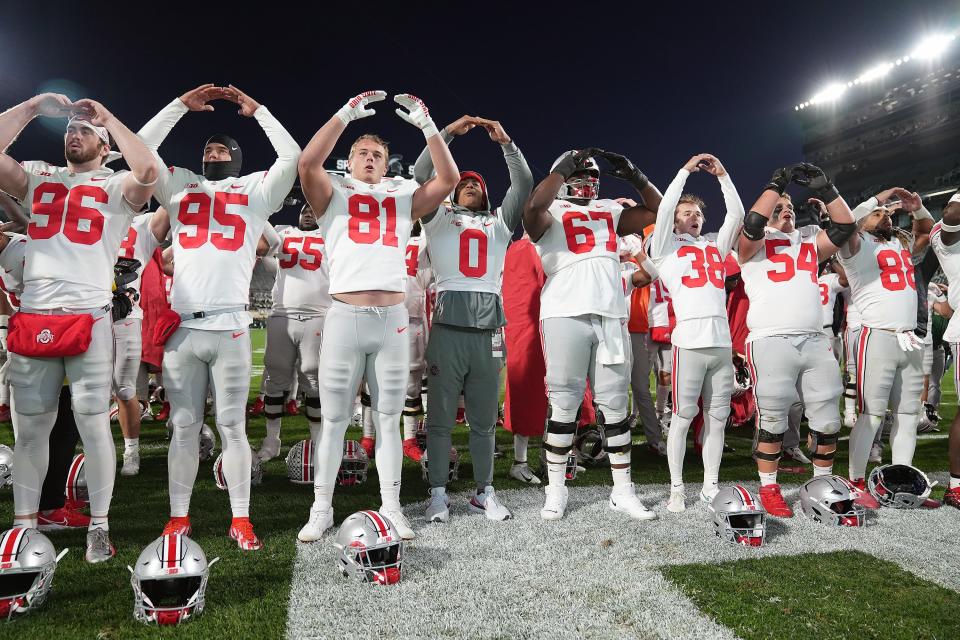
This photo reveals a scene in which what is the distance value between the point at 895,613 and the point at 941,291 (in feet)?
18.0

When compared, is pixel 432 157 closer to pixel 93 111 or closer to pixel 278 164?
pixel 278 164

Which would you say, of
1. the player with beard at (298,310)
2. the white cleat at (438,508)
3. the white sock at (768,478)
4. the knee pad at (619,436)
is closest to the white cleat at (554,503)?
the knee pad at (619,436)

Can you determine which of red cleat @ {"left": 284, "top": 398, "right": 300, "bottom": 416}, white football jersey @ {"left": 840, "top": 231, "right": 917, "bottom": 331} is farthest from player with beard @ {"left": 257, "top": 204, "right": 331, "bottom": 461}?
white football jersey @ {"left": 840, "top": 231, "right": 917, "bottom": 331}

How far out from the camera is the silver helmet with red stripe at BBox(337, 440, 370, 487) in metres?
4.68

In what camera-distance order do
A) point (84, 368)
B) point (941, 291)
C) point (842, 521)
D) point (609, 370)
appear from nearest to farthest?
point (84, 368) → point (842, 521) → point (609, 370) → point (941, 291)

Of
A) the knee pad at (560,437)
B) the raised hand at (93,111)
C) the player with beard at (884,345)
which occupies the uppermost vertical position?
the raised hand at (93,111)

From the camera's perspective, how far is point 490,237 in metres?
4.24

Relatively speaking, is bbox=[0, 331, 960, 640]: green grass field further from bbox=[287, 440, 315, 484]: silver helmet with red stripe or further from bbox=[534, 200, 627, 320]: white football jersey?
bbox=[534, 200, 627, 320]: white football jersey

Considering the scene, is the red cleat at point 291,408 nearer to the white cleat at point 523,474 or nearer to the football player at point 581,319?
the white cleat at point 523,474

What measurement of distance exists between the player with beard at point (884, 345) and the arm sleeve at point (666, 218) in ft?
4.90

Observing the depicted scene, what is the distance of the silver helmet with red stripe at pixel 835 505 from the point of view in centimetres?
375

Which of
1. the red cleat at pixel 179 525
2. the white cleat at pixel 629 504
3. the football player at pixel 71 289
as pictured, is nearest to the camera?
the football player at pixel 71 289

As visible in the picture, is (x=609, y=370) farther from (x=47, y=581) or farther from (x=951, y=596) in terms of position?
(x=47, y=581)

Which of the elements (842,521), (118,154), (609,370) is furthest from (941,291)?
(118,154)
